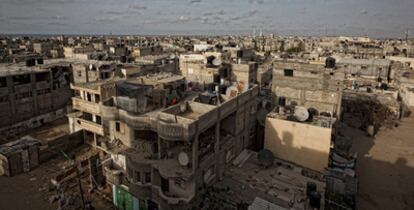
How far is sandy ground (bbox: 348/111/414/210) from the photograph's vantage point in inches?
922

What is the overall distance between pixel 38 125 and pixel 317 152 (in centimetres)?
4038

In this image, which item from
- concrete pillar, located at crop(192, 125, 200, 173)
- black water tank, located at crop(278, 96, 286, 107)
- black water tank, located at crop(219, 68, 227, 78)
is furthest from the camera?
black water tank, located at crop(219, 68, 227, 78)

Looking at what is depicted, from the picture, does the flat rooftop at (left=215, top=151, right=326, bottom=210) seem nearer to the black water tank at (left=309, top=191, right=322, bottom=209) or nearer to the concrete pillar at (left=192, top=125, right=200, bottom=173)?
the black water tank at (left=309, top=191, right=322, bottom=209)

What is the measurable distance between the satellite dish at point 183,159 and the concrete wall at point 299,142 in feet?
37.1

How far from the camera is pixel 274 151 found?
27906 millimetres

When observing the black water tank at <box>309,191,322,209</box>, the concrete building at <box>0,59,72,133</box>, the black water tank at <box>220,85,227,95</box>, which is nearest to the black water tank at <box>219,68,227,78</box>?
the black water tank at <box>220,85,227,95</box>

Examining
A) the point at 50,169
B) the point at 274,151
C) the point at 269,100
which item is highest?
the point at 269,100

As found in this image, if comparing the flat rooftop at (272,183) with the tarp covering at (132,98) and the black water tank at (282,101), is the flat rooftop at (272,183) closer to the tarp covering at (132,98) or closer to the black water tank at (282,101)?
the black water tank at (282,101)

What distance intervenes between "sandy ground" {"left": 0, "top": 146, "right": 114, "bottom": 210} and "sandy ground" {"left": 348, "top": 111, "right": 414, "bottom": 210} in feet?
75.8

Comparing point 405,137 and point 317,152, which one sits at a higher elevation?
point 317,152

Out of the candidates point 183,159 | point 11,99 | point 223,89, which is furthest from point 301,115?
point 11,99

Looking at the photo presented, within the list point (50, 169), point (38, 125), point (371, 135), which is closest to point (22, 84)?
point (38, 125)

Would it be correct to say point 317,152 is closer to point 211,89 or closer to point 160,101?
point 211,89

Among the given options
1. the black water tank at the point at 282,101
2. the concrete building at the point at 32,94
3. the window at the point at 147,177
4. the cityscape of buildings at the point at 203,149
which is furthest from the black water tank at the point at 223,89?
the concrete building at the point at 32,94
